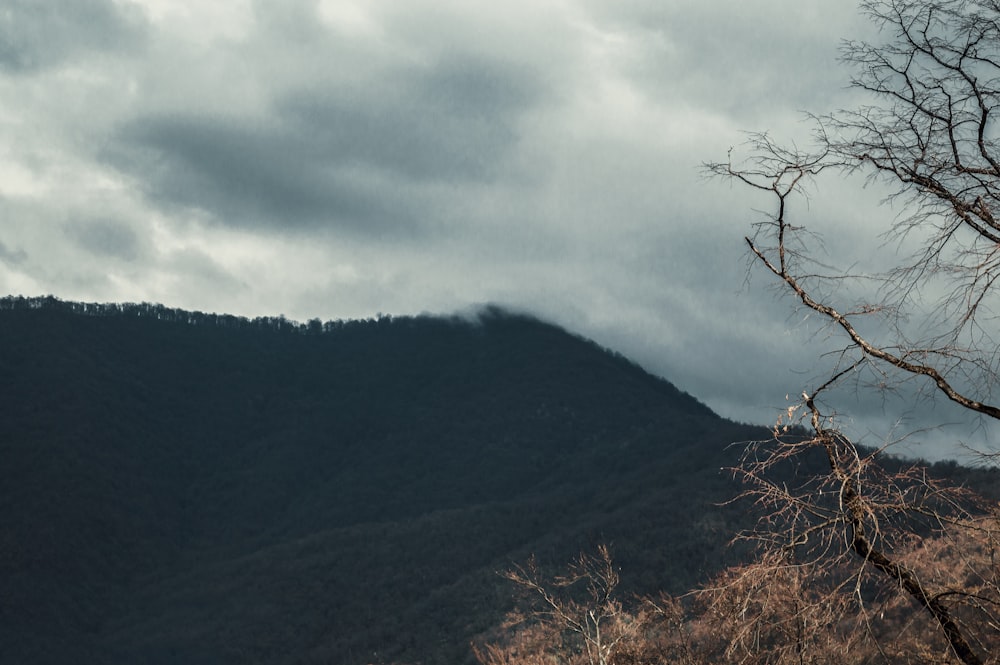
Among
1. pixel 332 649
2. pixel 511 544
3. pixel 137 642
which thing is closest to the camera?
pixel 332 649

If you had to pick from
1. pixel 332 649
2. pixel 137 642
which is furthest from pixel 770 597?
pixel 137 642

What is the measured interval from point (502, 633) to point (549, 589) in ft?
64.9

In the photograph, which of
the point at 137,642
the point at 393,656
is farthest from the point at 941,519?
the point at 137,642

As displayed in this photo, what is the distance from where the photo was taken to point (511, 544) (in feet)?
564

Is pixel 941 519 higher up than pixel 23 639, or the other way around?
pixel 941 519

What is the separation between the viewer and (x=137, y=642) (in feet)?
611

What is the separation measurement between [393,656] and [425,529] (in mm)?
58842

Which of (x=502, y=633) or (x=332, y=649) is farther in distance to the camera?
(x=332, y=649)

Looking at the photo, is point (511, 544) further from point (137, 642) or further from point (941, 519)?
point (941, 519)

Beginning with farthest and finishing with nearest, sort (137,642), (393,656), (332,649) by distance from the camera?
(137,642) → (332,649) → (393,656)

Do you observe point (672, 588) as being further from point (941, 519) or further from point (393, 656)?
point (941, 519)

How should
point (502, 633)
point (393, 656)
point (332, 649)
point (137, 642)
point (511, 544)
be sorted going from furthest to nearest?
point (137, 642), point (511, 544), point (332, 649), point (393, 656), point (502, 633)

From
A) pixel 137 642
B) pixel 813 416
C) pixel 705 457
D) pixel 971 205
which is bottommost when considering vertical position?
pixel 137 642

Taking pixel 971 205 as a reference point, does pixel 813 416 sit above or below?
below
